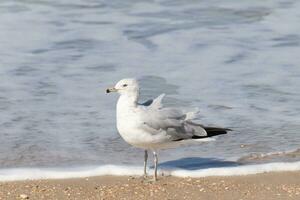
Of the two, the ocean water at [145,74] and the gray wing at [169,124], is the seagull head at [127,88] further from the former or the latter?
the ocean water at [145,74]

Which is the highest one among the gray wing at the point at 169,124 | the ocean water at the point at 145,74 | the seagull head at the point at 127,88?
the seagull head at the point at 127,88

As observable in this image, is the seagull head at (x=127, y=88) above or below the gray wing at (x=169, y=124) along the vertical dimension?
above

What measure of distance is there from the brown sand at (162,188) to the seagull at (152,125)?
256 millimetres

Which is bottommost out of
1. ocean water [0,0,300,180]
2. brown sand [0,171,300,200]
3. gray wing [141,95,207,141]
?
ocean water [0,0,300,180]

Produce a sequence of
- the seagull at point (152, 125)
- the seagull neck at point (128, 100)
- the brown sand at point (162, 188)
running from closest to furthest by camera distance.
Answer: the brown sand at point (162, 188) → the seagull at point (152, 125) → the seagull neck at point (128, 100)

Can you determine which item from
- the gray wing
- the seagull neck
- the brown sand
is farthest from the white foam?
the seagull neck

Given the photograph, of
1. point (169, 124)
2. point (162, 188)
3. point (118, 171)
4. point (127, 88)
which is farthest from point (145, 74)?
point (162, 188)

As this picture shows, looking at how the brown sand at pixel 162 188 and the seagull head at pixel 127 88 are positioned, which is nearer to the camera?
the brown sand at pixel 162 188

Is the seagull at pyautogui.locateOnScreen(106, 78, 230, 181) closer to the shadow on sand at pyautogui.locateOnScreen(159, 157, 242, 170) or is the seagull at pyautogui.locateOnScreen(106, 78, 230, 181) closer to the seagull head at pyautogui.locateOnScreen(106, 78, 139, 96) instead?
the seagull head at pyautogui.locateOnScreen(106, 78, 139, 96)

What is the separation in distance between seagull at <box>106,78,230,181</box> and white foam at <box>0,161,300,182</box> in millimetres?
151

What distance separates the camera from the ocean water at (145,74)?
6.93 m

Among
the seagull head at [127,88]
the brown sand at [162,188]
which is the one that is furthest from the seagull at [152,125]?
the brown sand at [162,188]

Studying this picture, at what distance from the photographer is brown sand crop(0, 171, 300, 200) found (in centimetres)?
583

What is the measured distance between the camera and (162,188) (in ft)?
20.0
